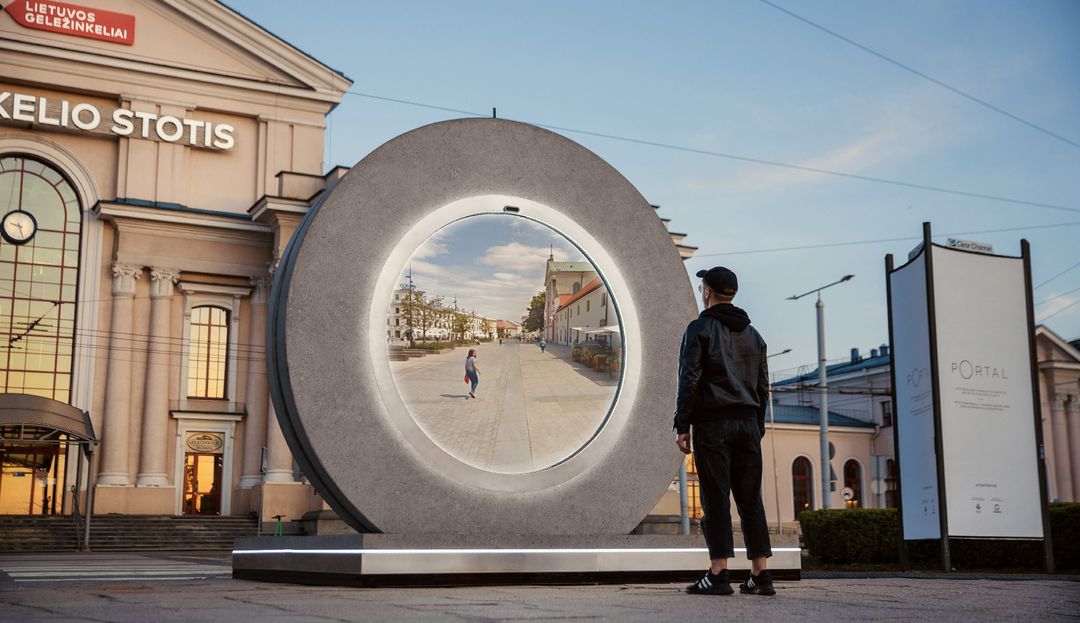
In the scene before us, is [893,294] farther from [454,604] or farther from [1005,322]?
[454,604]

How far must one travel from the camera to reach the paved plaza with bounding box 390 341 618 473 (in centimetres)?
831

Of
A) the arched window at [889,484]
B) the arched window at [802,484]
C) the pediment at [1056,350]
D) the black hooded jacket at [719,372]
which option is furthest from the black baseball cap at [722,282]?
the pediment at [1056,350]

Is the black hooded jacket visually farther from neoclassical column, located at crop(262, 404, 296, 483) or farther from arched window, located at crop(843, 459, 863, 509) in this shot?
arched window, located at crop(843, 459, 863, 509)

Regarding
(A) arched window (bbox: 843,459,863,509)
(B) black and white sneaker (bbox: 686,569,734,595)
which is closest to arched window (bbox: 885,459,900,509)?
(A) arched window (bbox: 843,459,863,509)

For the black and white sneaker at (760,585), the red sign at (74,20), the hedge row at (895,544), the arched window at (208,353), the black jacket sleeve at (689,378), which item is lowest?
the hedge row at (895,544)

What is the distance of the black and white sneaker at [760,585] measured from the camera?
618 cm

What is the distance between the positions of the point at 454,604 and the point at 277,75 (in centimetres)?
3142

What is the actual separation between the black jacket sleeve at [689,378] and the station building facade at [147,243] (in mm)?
24152

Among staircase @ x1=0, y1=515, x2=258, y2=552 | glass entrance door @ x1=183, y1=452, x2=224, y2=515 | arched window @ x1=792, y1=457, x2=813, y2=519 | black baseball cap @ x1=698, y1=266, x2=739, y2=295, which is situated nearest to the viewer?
black baseball cap @ x1=698, y1=266, x2=739, y2=295

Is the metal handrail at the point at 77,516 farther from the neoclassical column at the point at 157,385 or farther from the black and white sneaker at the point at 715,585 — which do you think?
the black and white sneaker at the point at 715,585

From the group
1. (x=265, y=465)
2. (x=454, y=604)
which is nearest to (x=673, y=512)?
(x=265, y=465)

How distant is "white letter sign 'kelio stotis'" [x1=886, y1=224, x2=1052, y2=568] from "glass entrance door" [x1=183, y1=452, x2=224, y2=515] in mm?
22816

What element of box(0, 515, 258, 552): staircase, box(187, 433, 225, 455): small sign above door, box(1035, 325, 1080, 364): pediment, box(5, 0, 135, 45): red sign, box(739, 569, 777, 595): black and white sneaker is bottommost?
box(0, 515, 258, 552): staircase

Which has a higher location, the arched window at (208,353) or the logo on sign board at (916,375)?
the arched window at (208,353)
